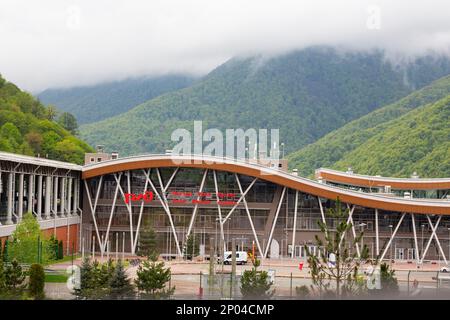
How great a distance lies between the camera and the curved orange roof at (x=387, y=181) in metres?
76.5

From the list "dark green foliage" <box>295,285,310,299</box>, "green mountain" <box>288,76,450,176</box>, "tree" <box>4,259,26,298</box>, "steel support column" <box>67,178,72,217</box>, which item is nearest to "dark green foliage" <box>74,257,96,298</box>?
"tree" <box>4,259,26,298</box>

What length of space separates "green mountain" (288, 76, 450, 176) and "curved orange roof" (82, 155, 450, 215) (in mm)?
39347

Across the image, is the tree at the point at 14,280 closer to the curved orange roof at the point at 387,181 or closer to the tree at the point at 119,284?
the tree at the point at 119,284

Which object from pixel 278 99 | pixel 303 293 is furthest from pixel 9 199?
pixel 278 99

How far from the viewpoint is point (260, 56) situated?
172 m

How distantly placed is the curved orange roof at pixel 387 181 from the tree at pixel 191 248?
85.5 ft

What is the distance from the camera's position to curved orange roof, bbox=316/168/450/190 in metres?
76.5

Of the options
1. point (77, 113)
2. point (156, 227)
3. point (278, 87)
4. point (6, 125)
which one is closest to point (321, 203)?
point (156, 227)

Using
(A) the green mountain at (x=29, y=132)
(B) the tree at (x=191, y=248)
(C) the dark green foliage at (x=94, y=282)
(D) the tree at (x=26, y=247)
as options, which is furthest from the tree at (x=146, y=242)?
(A) the green mountain at (x=29, y=132)

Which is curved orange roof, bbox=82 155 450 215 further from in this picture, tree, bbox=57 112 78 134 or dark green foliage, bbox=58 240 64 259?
tree, bbox=57 112 78 134

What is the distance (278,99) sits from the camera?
5787 inches

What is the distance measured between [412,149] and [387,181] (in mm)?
20717

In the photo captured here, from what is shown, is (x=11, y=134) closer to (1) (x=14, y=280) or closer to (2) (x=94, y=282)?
(2) (x=94, y=282)
